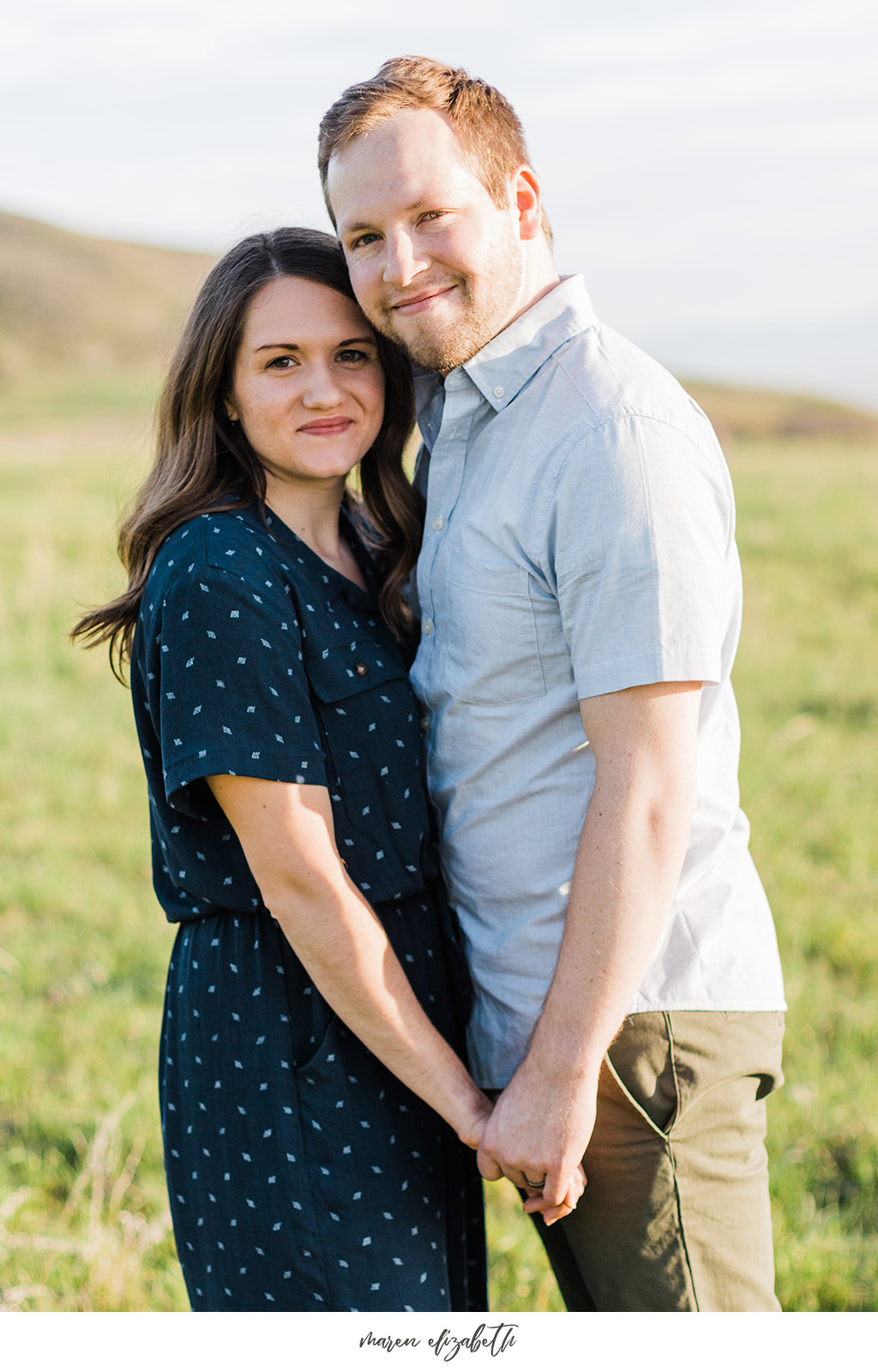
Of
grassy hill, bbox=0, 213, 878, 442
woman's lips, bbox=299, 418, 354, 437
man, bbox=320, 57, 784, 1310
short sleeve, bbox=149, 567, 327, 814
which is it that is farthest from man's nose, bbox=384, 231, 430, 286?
grassy hill, bbox=0, 213, 878, 442

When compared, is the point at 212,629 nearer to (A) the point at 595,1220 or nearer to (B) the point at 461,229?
(B) the point at 461,229

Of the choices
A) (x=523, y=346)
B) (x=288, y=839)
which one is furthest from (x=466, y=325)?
(x=288, y=839)

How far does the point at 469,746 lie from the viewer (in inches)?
78.1

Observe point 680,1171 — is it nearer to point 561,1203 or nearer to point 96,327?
point 561,1203

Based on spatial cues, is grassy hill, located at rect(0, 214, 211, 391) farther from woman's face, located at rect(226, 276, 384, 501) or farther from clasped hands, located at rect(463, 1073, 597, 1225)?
clasped hands, located at rect(463, 1073, 597, 1225)

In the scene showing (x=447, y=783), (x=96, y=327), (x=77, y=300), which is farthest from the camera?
(x=77, y=300)

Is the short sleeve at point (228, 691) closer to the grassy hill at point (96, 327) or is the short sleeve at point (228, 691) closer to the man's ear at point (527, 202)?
the man's ear at point (527, 202)

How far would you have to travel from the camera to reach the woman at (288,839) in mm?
1828

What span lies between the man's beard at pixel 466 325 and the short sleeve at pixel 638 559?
0.37 metres

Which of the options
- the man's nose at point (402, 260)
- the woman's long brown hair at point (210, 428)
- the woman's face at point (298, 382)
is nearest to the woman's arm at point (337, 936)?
the woman's long brown hair at point (210, 428)

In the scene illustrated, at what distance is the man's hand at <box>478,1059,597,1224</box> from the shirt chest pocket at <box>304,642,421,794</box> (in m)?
0.55

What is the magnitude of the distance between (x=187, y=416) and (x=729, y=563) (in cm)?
104

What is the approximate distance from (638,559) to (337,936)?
78 centimetres

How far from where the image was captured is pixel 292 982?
1988 millimetres
